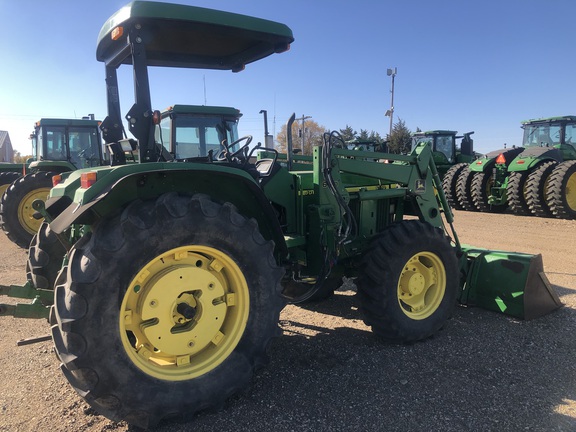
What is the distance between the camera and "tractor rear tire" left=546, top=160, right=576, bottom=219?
10492 millimetres

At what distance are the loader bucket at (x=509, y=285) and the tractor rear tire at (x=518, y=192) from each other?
801 centimetres

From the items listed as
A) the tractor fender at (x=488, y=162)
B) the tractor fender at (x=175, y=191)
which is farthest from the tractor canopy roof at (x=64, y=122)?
the tractor fender at (x=488, y=162)

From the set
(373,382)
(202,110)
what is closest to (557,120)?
(202,110)

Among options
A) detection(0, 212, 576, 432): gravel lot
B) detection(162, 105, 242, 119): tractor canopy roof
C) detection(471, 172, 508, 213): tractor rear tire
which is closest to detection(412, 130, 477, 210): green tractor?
detection(471, 172, 508, 213): tractor rear tire

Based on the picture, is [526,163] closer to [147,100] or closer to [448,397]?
[448,397]

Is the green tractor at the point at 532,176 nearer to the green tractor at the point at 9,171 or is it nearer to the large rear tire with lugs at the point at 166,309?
the large rear tire with lugs at the point at 166,309

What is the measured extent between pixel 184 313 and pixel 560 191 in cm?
1071

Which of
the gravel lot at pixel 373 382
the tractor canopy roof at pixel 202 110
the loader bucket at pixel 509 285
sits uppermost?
the tractor canopy roof at pixel 202 110

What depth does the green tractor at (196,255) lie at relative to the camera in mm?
2248

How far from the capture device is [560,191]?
412 inches

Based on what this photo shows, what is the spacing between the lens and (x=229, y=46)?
3.30 meters

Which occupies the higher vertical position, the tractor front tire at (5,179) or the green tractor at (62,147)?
the green tractor at (62,147)

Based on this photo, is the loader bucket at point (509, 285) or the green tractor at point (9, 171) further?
the green tractor at point (9, 171)

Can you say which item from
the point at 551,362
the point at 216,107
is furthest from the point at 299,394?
the point at 216,107
